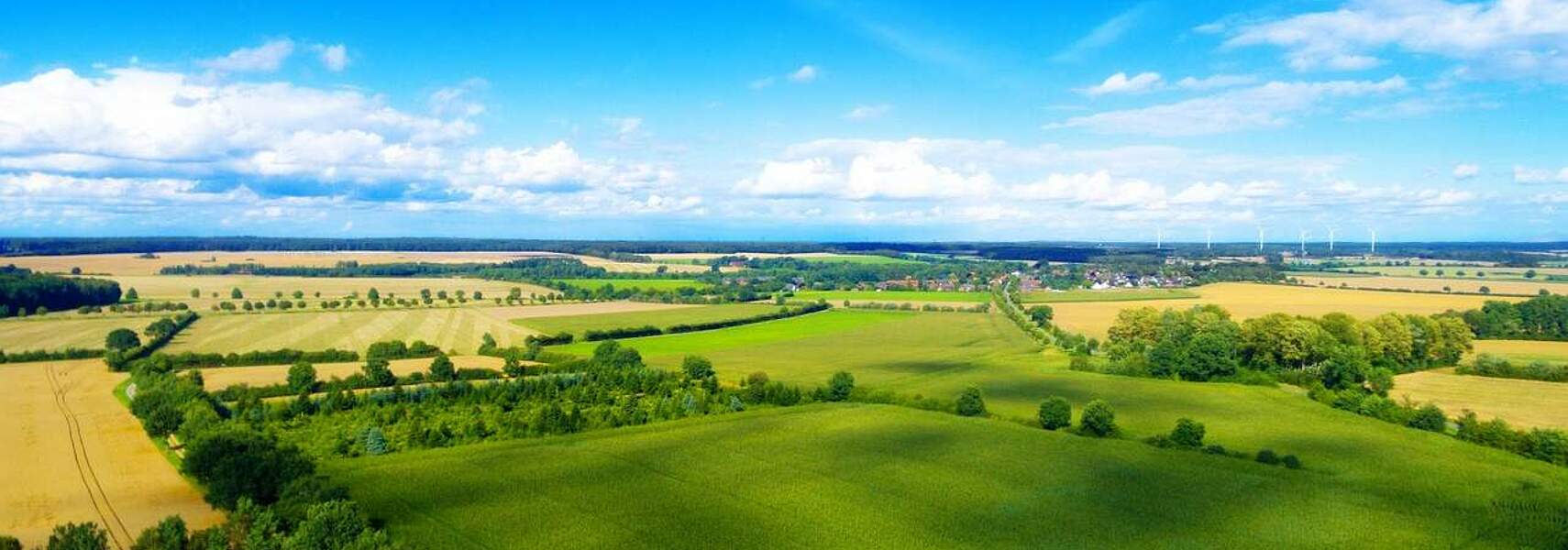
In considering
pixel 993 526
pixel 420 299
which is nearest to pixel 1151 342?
pixel 993 526

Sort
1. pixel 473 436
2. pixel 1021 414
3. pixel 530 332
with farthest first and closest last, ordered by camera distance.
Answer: pixel 530 332, pixel 1021 414, pixel 473 436

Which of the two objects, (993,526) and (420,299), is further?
(420,299)

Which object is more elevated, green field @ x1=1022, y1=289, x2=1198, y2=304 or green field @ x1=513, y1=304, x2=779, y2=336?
Answer: green field @ x1=1022, y1=289, x2=1198, y2=304

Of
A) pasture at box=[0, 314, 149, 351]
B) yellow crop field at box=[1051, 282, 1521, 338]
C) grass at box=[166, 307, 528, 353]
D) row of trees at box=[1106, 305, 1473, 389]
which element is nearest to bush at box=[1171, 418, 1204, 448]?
row of trees at box=[1106, 305, 1473, 389]

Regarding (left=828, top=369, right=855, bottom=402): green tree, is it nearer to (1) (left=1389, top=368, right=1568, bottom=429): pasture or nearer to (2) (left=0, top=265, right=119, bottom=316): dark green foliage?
(1) (left=1389, top=368, right=1568, bottom=429): pasture

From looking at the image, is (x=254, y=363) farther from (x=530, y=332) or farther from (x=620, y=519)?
(x=620, y=519)

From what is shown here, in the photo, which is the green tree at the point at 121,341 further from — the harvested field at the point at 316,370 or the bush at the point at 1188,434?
the bush at the point at 1188,434

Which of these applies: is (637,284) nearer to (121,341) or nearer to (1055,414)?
(121,341)

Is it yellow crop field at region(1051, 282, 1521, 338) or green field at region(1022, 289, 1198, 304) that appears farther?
green field at region(1022, 289, 1198, 304)
